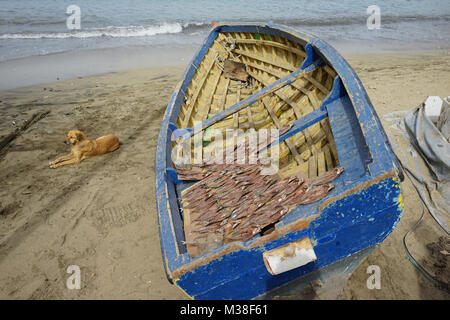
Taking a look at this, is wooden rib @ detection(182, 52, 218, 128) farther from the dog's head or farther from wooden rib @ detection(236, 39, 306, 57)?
the dog's head

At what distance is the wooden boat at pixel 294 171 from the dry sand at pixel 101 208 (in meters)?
1.20

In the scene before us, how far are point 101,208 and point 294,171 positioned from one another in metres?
3.36

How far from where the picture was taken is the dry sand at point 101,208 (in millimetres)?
3426

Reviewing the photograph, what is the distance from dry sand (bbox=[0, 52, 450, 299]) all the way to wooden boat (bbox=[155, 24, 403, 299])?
120 cm

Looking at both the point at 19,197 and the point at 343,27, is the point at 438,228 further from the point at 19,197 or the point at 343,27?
the point at 343,27

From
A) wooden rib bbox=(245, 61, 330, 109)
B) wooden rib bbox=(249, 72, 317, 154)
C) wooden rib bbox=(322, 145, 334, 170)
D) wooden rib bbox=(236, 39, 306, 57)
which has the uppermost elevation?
wooden rib bbox=(236, 39, 306, 57)

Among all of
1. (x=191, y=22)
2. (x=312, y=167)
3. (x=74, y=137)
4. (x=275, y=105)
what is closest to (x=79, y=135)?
(x=74, y=137)

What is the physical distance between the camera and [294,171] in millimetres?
3482

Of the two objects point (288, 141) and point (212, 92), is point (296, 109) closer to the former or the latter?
point (288, 141)

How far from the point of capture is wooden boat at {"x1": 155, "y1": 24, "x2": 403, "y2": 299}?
204cm

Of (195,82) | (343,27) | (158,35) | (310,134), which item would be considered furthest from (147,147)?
(343,27)

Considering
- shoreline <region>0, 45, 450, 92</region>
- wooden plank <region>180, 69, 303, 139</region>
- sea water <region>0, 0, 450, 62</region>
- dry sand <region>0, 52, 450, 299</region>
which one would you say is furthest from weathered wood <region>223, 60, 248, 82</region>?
sea water <region>0, 0, 450, 62</region>

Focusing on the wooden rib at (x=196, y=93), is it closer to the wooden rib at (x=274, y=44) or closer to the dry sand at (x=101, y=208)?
the wooden rib at (x=274, y=44)

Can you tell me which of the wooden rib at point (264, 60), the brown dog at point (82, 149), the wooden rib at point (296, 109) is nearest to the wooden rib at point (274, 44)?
the wooden rib at point (264, 60)
